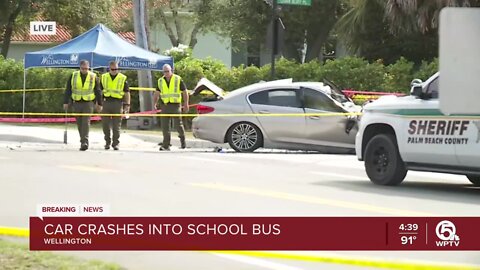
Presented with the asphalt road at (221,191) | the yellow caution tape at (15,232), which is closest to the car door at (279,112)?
the asphalt road at (221,191)

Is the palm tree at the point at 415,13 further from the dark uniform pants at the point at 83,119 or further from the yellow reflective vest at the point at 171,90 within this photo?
the dark uniform pants at the point at 83,119

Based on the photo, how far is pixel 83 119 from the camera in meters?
17.3

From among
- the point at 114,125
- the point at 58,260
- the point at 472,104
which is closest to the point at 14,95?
the point at 114,125

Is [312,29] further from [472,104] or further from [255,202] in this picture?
[472,104]

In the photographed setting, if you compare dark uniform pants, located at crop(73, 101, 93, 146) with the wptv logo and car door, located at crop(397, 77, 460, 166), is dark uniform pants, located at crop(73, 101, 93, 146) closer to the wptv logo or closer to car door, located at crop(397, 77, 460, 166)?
car door, located at crop(397, 77, 460, 166)

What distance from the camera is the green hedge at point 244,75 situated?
76.3ft

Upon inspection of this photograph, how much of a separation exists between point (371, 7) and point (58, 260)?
22928 mm

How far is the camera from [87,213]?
8461 mm

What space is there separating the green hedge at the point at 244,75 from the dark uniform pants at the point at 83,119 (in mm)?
6936

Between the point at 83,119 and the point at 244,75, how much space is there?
28.1ft

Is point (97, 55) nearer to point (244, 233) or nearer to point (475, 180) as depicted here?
point (475, 180)

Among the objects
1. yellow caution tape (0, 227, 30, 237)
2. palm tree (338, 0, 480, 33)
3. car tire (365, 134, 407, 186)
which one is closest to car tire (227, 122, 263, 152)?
car tire (365, 134, 407, 186)

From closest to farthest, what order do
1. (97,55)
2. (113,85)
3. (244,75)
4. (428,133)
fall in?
(428,133), (113,85), (97,55), (244,75)

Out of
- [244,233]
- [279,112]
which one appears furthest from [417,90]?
[279,112]
